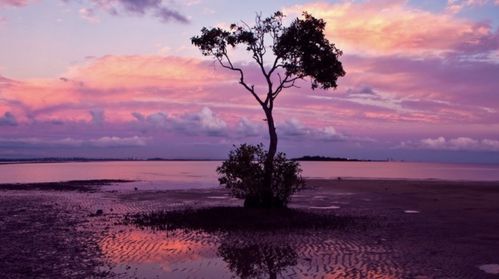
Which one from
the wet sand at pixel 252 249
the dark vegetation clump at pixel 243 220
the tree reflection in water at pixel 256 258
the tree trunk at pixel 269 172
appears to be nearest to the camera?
the tree reflection in water at pixel 256 258

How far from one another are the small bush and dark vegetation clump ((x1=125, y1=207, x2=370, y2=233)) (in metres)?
1.00

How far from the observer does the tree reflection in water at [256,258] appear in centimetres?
1481

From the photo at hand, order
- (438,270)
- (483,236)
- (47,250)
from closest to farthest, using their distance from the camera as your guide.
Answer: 1. (438,270)
2. (47,250)
3. (483,236)

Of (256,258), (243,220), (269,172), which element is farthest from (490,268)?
(269,172)

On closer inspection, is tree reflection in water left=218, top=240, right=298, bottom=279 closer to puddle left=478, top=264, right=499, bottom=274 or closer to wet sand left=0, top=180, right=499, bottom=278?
wet sand left=0, top=180, right=499, bottom=278

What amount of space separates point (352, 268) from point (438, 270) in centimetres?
A: 248

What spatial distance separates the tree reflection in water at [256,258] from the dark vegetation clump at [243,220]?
4175 millimetres

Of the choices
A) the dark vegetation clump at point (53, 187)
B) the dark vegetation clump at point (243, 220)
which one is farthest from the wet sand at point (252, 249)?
the dark vegetation clump at point (53, 187)

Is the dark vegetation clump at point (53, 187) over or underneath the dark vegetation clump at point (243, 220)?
underneath

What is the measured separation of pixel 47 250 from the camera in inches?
714

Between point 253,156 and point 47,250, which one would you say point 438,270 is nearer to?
point 47,250

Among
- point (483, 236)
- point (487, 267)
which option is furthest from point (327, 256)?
point (483, 236)

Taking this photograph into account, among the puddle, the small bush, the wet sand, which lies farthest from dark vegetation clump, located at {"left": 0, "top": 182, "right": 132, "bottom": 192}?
the puddle

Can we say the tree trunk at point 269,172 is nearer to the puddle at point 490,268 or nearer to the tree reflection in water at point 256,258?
the tree reflection in water at point 256,258
